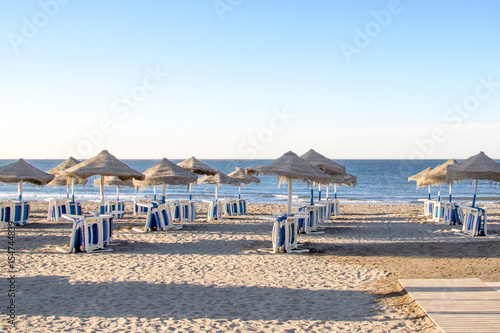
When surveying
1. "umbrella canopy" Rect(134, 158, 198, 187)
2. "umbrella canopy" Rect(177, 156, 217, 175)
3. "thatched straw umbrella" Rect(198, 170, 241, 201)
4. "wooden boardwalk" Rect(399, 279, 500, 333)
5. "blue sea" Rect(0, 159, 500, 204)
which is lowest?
"blue sea" Rect(0, 159, 500, 204)

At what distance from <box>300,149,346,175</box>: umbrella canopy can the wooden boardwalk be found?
586cm

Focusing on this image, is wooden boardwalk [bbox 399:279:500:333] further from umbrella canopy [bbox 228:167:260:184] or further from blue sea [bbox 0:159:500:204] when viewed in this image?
blue sea [bbox 0:159:500:204]

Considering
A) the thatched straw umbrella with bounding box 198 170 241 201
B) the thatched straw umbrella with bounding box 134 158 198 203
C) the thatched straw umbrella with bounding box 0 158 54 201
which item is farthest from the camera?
the thatched straw umbrella with bounding box 198 170 241 201

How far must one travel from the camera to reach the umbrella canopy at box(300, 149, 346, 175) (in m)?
11.3

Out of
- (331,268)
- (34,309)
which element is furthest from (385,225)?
(34,309)

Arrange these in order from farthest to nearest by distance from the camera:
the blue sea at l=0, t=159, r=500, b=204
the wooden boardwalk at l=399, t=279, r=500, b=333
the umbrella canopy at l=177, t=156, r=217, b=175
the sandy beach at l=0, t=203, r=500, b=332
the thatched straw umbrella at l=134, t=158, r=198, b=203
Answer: the blue sea at l=0, t=159, r=500, b=204
the umbrella canopy at l=177, t=156, r=217, b=175
the thatched straw umbrella at l=134, t=158, r=198, b=203
the sandy beach at l=0, t=203, r=500, b=332
the wooden boardwalk at l=399, t=279, r=500, b=333

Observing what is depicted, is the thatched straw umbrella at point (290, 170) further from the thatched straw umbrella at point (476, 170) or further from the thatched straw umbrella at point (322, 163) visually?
the thatched straw umbrella at point (476, 170)

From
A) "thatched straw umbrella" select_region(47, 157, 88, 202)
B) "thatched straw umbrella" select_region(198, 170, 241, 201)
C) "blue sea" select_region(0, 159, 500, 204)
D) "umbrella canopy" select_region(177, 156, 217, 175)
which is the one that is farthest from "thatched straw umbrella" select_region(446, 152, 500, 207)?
"thatched straw umbrella" select_region(47, 157, 88, 202)

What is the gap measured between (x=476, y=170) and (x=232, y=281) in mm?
7098

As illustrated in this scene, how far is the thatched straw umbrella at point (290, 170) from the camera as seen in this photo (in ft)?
28.5

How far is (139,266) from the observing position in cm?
691

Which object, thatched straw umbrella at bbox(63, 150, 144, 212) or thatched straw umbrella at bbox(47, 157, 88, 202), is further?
thatched straw umbrella at bbox(47, 157, 88, 202)

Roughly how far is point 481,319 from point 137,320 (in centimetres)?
331

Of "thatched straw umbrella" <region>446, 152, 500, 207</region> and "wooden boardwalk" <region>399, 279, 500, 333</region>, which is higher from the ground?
"thatched straw umbrella" <region>446, 152, 500, 207</region>
